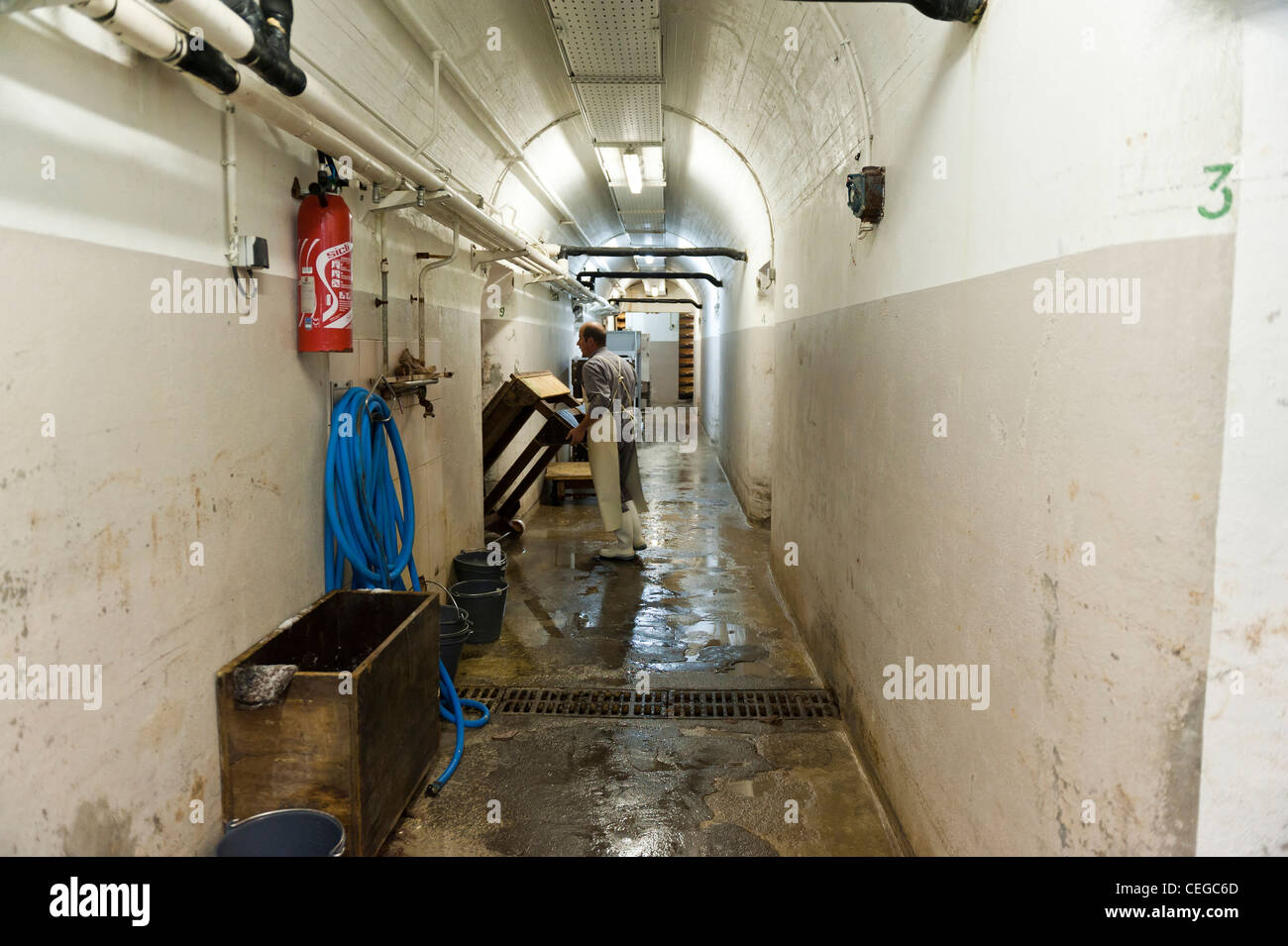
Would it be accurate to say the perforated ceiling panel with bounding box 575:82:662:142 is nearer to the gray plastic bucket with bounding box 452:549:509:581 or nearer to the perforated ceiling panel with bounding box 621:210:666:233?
the gray plastic bucket with bounding box 452:549:509:581

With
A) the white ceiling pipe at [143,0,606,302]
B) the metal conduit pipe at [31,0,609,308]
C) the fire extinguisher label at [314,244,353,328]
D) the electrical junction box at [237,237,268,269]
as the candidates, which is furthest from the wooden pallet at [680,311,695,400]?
the electrical junction box at [237,237,268,269]

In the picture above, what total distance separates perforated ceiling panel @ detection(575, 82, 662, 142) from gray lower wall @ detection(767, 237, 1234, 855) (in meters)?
3.18

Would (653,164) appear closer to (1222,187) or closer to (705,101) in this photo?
(705,101)

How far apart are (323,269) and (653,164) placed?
5619 millimetres

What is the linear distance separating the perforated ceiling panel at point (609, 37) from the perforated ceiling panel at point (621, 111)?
28cm

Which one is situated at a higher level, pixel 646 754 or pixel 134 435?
pixel 134 435

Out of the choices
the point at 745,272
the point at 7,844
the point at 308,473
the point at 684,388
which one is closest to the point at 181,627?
the point at 7,844

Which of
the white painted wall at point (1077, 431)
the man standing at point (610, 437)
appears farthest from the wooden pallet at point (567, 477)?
the white painted wall at point (1077, 431)

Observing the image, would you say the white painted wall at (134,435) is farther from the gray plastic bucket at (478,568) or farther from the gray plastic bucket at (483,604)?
the gray plastic bucket at (478,568)

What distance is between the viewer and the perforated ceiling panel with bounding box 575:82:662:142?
5242 millimetres

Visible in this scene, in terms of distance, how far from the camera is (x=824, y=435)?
3.79 metres

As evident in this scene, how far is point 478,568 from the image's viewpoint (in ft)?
14.6

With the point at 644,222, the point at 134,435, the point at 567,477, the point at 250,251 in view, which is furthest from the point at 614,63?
the point at 644,222

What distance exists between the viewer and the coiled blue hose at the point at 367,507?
2.92 m
